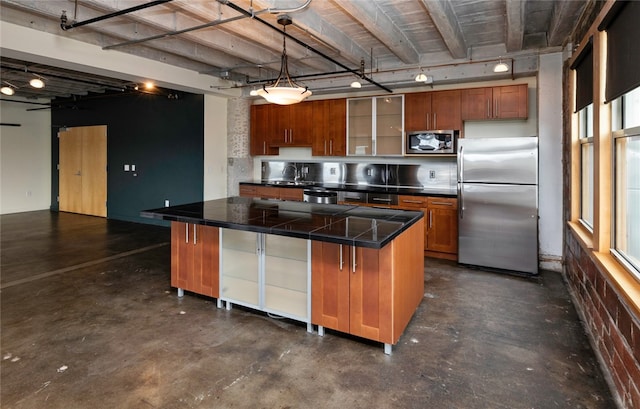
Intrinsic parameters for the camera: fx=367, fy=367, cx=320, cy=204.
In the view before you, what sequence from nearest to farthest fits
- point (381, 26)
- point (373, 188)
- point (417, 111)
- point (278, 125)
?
point (381, 26) → point (417, 111) → point (373, 188) → point (278, 125)

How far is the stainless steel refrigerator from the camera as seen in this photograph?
168 inches

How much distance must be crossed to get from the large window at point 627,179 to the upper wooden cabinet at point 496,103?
2380mm

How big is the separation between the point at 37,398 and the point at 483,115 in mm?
5311

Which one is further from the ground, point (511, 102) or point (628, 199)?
point (511, 102)

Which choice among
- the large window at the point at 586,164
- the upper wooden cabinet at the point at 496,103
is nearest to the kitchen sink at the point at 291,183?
the upper wooden cabinet at the point at 496,103

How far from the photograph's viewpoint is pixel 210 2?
340 cm

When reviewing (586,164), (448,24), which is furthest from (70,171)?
(586,164)

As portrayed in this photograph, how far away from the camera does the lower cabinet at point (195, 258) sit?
3.39 meters

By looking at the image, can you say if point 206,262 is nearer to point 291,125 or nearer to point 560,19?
point 291,125

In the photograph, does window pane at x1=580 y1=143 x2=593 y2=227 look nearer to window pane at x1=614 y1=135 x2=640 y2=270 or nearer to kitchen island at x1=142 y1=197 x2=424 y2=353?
window pane at x1=614 y1=135 x2=640 y2=270

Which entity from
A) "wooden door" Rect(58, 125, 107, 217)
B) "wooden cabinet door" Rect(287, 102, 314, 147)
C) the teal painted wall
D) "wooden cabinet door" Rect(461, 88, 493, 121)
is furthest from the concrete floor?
"wooden door" Rect(58, 125, 107, 217)

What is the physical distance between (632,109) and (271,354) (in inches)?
111

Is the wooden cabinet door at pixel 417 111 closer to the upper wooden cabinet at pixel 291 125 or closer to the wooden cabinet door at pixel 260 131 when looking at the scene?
the upper wooden cabinet at pixel 291 125

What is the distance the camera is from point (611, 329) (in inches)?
90.0
